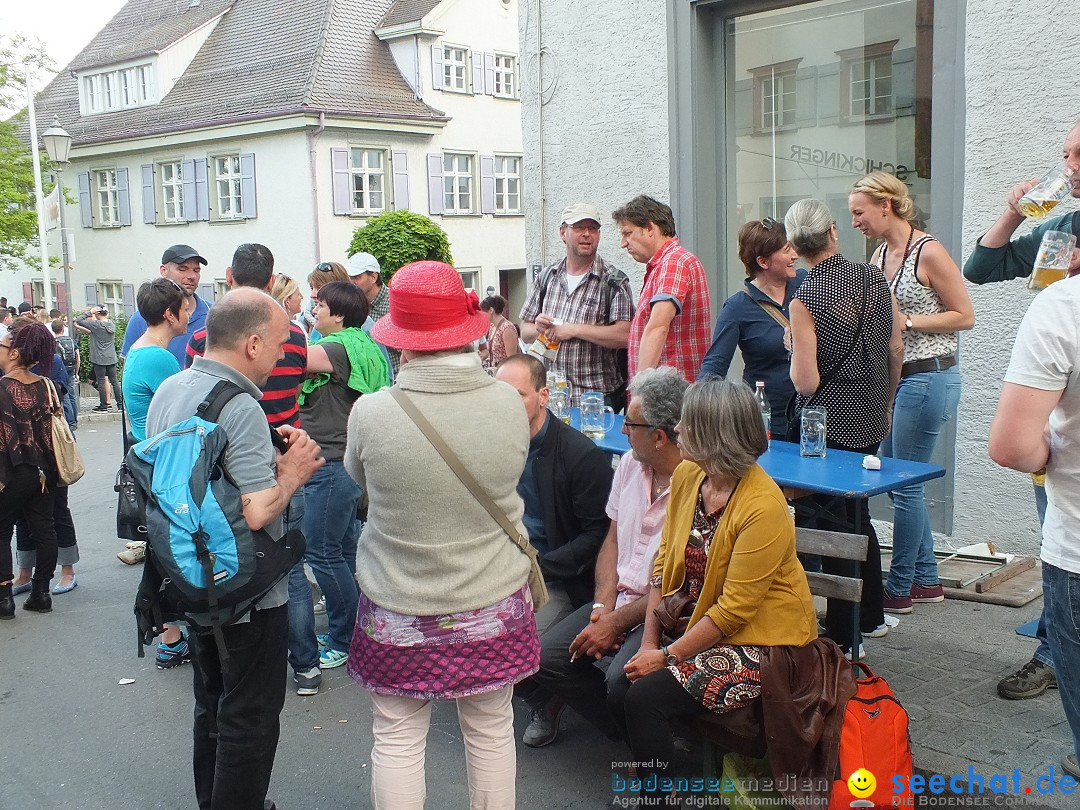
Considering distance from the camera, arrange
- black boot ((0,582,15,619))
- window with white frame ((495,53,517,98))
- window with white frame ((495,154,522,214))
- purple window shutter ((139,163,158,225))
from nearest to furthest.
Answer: black boot ((0,582,15,619)), purple window shutter ((139,163,158,225)), window with white frame ((495,154,522,214)), window with white frame ((495,53,517,98))

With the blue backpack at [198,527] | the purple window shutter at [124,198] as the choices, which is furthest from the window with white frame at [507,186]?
the blue backpack at [198,527]

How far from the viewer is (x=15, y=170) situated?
2977 cm

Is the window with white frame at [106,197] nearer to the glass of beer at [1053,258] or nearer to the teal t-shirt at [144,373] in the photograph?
the teal t-shirt at [144,373]

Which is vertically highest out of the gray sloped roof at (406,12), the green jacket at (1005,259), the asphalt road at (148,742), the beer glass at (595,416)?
the gray sloped roof at (406,12)

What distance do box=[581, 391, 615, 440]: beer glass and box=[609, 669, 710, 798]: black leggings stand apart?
7.19 ft

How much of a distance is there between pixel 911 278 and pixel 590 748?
2.61m

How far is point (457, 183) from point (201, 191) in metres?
7.37

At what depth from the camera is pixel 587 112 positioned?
7.96 meters

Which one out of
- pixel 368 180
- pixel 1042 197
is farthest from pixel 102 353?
pixel 1042 197

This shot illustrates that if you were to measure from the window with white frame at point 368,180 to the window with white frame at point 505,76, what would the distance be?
555 cm

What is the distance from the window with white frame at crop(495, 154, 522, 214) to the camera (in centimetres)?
3225

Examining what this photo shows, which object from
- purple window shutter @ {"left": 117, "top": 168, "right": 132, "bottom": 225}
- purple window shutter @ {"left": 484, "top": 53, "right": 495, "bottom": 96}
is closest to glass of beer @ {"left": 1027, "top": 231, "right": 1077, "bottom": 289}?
purple window shutter @ {"left": 484, "top": 53, "right": 495, "bottom": 96}

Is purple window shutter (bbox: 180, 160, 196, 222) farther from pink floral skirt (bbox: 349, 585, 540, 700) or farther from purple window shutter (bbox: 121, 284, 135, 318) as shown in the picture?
pink floral skirt (bbox: 349, 585, 540, 700)

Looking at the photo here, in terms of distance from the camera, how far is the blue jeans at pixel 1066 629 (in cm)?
265
